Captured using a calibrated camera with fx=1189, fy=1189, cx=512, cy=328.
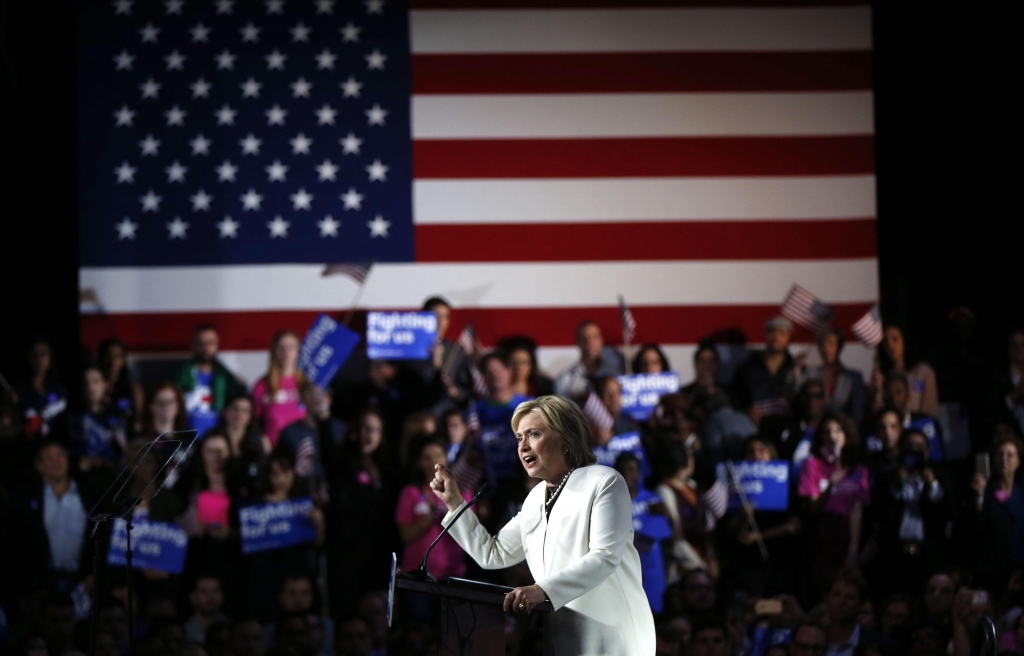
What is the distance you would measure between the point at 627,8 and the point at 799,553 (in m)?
4.73

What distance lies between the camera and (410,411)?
7426 mm

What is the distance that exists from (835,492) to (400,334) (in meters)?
2.83

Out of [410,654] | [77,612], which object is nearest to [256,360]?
[77,612]

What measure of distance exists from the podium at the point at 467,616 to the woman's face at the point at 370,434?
3503 millimetres

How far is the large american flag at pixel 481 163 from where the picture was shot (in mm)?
8945

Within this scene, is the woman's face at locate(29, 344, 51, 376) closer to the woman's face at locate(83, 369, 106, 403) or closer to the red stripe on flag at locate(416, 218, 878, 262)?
the woman's face at locate(83, 369, 106, 403)

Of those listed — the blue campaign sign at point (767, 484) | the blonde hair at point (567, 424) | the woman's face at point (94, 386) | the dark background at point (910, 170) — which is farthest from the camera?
the dark background at point (910, 170)

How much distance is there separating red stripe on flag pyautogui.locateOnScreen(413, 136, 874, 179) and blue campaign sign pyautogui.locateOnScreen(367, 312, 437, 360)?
76.4 inches

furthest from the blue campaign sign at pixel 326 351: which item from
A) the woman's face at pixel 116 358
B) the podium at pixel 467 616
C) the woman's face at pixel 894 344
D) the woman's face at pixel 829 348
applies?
the podium at pixel 467 616

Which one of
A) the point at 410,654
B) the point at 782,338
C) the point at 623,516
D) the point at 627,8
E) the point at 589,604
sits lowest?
the point at 410,654

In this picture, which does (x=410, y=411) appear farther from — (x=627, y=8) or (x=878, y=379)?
(x=627, y=8)

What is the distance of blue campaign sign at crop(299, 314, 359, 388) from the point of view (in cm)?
731

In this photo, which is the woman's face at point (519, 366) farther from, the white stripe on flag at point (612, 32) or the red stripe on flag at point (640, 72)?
the white stripe on flag at point (612, 32)

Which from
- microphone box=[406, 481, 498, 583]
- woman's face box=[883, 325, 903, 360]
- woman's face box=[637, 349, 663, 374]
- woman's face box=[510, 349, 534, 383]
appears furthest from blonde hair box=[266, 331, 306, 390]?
microphone box=[406, 481, 498, 583]
